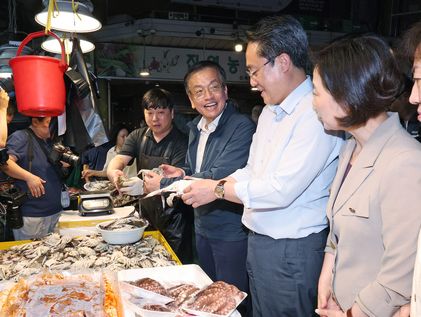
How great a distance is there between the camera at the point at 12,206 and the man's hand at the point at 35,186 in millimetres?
285

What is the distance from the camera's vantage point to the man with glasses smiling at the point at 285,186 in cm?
162

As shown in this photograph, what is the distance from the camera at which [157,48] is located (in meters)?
9.82

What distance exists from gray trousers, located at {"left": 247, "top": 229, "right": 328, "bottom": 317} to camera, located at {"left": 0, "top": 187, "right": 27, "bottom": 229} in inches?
82.7

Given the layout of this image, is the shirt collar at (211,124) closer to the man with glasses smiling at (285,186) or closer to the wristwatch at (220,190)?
the man with glasses smiling at (285,186)

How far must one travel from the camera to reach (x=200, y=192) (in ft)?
A: 5.96

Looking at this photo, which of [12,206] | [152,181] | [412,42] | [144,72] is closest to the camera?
[412,42]

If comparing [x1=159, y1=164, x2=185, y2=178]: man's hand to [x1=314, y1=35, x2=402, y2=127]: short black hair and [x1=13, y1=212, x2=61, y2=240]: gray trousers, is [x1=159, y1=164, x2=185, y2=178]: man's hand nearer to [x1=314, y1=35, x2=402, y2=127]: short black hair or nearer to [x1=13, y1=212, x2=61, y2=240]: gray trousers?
[x1=314, y1=35, x2=402, y2=127]: short black hair

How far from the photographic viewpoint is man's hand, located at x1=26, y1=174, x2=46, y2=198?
322cm

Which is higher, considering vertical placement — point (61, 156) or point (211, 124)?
point (211, 124)

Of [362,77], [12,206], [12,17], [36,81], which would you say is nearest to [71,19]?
[36,81]

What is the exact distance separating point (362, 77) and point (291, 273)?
0.91m

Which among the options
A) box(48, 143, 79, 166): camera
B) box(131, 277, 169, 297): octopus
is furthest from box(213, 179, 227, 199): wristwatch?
box(48, 143, 79, 166): camera

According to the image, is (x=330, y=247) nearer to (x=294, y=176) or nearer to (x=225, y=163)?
(x=294, y=176)

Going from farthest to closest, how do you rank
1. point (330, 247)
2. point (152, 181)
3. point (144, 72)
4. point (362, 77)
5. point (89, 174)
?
point (144, 72) → point (89, 174) → point (152, 181) → point (330, 247) → point (362, 77)
